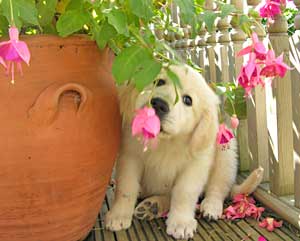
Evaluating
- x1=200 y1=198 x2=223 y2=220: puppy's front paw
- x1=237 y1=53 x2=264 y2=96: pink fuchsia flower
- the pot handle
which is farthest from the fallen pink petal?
the pot handle

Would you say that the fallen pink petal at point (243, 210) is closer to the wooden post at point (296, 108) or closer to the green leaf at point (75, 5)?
the wooden post at point (296, 108)

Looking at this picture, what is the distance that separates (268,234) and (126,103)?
2.19ft

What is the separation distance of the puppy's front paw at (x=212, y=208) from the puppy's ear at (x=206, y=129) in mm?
251

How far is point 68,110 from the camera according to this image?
1.34 meters

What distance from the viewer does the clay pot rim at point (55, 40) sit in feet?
4.21

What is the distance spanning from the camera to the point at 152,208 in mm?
1778

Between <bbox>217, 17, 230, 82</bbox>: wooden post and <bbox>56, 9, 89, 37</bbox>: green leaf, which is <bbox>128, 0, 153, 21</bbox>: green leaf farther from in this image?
<bbox>217, 17, 230, 82</bbox>: wooden post

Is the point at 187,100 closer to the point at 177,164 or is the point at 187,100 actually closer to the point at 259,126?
the point at 177,164

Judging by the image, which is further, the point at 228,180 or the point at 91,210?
the point at 228,180

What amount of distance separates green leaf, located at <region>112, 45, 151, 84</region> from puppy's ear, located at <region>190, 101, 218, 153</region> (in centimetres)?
55

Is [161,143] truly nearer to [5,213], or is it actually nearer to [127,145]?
[127,145]

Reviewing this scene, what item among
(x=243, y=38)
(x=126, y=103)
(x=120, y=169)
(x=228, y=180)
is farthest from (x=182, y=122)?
(x=243, y=38)

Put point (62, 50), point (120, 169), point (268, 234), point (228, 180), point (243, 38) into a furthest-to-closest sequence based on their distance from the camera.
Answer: point (243, 38), point (228, 180), point (120, 169), point (268, 234), point (62, 50)

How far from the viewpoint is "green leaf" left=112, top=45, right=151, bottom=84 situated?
1.16 m
